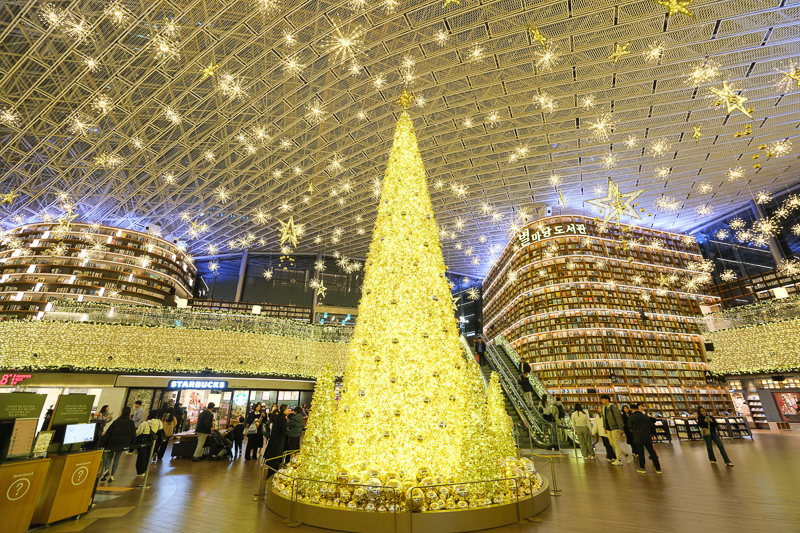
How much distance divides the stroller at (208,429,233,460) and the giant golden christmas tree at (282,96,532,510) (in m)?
4.66

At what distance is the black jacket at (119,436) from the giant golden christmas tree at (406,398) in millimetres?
3134

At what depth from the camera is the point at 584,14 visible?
9156mm

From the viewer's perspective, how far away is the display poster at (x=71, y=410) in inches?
144

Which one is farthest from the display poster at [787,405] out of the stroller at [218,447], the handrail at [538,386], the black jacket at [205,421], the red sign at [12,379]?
the red sign at [12,379]

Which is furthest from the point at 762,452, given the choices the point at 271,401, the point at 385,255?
the point at 271,401

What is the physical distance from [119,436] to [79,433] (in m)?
1.96

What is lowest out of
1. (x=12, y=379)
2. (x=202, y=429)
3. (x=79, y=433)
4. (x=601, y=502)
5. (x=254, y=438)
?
(x=601, y=502)

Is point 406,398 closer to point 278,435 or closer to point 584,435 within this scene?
point 278,435

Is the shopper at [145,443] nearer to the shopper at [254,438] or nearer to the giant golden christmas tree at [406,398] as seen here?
the shopper at [254,438]

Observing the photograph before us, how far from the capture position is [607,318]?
46.1 ft

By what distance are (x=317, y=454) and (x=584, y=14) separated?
39.2 ft

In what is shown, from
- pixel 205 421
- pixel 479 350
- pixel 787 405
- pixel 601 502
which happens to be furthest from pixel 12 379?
pixel 787 405

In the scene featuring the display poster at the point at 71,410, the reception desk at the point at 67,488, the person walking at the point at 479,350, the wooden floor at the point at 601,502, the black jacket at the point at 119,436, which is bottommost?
the wooden floor at the point at 601,502

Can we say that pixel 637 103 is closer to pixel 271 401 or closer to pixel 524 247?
pixel 524 247
